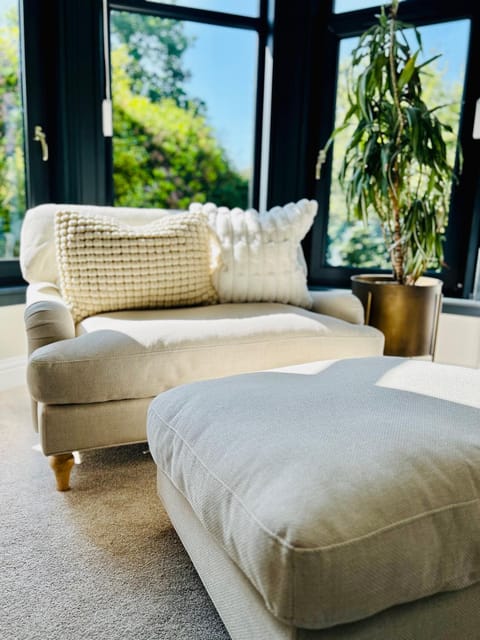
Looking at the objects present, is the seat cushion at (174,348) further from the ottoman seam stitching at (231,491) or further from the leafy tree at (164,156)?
the leafy tree at (164,156)

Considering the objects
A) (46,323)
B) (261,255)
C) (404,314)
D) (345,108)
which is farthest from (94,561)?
(345,108)

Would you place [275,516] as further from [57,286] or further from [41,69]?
[41,69]

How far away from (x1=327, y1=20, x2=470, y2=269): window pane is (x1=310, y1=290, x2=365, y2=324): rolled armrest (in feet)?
3.24

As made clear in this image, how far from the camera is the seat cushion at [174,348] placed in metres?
1.40

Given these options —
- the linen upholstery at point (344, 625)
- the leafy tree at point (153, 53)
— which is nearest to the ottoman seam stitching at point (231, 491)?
the linen upholstery at point (344, 625)

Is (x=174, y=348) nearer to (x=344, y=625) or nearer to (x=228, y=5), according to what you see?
(x=344, y=625)

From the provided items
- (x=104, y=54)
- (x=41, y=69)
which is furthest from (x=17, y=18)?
(x=104, y=54)

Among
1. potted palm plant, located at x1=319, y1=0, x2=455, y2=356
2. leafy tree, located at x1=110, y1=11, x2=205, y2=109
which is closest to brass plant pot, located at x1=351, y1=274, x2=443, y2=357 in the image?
potted palm plant, located at x1=319, y1=0, x2=455, y2=356

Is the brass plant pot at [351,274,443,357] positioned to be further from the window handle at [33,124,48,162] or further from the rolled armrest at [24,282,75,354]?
the window handle at [33,124,48,162]

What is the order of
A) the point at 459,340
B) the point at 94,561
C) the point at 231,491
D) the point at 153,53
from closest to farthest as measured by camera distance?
1. the point at 231,491
2. the point at 94,561
3. the point at 459,340
4. the point at 153,53

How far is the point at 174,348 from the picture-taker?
4.98 ft

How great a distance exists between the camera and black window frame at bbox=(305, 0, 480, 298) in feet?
8.73

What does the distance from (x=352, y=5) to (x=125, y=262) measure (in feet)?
7.08

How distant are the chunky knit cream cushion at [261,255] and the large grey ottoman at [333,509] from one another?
3.32 feet
